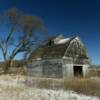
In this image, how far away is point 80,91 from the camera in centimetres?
1256

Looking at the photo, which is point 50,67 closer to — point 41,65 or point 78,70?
point 41,65

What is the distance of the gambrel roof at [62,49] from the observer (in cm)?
2795

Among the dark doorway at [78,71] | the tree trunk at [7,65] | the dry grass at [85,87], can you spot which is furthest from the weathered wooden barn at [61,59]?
the dry grass at [85,87]

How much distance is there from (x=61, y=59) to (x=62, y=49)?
1462mm

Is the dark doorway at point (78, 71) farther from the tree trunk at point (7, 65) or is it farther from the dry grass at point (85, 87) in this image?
the dry grass at point (85, 87)

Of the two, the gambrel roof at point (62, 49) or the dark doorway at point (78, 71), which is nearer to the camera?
the gambrel roof at point (62, 49)

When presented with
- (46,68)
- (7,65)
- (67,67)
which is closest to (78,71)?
(67,67)

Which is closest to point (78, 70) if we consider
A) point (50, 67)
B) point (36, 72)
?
point (50, 67)

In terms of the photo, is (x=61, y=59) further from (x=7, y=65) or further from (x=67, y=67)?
(x=7, y=65)

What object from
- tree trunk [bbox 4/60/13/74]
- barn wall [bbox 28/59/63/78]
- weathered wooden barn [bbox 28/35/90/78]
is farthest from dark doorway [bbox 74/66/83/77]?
tree trunk [bbox 4/60/13/74]

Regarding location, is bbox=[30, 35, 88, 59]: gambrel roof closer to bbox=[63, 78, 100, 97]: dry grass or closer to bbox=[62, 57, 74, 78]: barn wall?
bbox=[62, 57, 74, 78]: barn wall

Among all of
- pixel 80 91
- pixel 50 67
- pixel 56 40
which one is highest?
pixel 56 40

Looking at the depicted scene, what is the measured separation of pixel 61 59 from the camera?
27.3m

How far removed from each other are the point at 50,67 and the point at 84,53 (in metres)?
4.97
